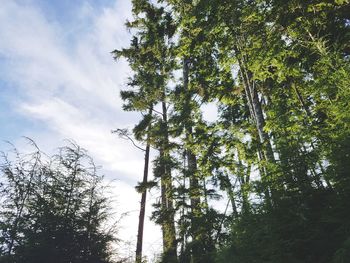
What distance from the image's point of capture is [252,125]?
12312 mm

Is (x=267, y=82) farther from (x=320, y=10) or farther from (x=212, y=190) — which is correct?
(x=212, y=190)

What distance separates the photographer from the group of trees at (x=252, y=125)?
4.85 meters

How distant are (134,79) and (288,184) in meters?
Result: 14.5

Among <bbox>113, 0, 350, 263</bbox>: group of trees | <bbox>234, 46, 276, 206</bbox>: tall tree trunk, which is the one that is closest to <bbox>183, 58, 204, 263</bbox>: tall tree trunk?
<bbox>113, 0, 350, 263</bbox>: group of trees

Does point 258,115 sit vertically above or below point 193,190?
above

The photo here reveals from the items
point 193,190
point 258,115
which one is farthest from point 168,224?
point 258,115

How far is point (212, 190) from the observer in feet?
36.9

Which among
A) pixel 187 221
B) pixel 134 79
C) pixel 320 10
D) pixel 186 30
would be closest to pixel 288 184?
pixel 187 221

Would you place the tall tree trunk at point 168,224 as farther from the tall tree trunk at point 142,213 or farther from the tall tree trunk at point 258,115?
the tall tree trunk at point 258,115

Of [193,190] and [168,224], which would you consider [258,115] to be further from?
[168,224]

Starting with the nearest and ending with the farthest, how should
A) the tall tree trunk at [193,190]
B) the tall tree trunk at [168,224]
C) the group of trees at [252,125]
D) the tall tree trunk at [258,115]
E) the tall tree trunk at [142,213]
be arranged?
the group of trees at [252,125] → the tall tree trunk at [258,115] → the tall tree trunk at [193,190] → the tall tree trunk at [168,224] → the tall tree trunk at [142,213]

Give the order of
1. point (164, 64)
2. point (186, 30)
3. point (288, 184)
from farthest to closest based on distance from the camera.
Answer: point (164, 64) → point (186, 30) → point (288, 184)

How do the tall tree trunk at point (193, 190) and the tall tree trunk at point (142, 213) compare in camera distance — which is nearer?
the tall tree trunk at point (193, 190)

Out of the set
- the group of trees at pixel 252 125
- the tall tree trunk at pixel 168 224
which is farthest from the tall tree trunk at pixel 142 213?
the tall tree trunk at pixel 168 224
